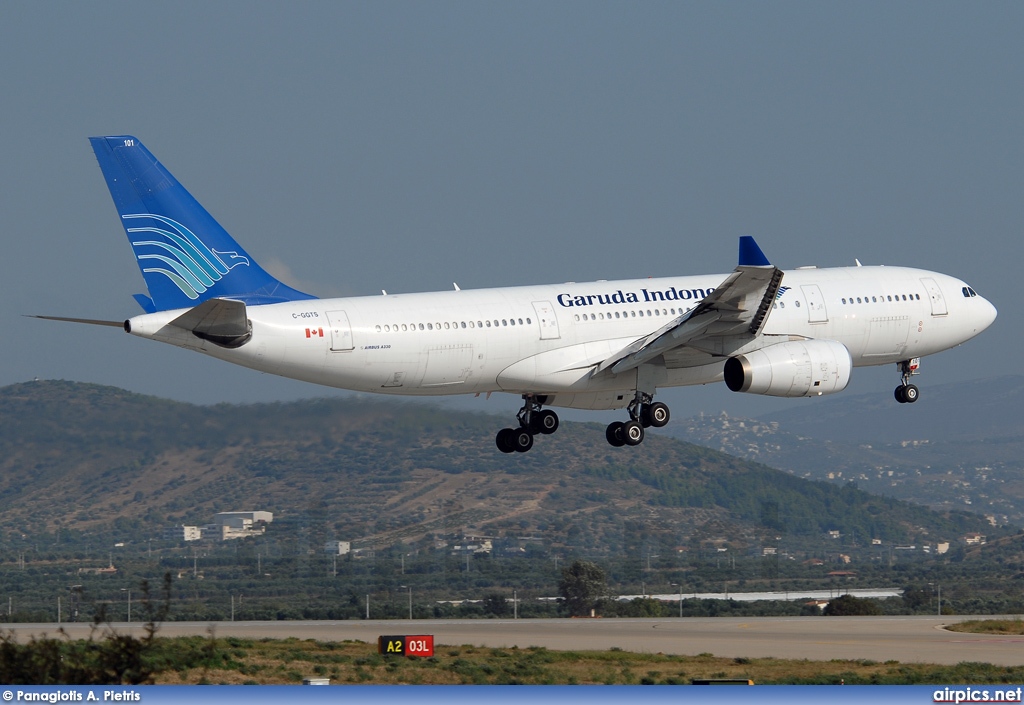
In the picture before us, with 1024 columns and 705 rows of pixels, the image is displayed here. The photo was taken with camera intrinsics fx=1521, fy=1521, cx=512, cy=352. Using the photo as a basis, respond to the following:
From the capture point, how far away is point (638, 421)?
44.1m

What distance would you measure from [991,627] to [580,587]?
16.5 metres

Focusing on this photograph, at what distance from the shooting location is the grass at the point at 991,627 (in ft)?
166

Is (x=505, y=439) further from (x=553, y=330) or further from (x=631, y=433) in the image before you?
(x=553, y=330)

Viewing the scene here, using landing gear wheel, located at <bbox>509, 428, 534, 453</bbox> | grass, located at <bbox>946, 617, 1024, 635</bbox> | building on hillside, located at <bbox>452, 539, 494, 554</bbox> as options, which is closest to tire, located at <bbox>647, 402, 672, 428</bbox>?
landing gear wheel, located at <bbox>509, 428, 534, 453</bbox>

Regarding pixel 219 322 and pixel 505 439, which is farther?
pixel 505 439

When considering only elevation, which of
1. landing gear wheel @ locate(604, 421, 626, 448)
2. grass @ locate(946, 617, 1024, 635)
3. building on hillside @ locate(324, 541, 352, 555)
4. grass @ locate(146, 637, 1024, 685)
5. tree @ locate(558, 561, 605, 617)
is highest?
landing gear wheel @ locate(604, 421, 626, 448)

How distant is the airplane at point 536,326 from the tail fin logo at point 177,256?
4cm

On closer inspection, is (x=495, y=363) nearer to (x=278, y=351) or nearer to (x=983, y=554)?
(x=278, y=351)

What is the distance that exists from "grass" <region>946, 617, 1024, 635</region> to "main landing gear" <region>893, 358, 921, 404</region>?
27.0ft

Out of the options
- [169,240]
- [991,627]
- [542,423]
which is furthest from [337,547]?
[169,240]

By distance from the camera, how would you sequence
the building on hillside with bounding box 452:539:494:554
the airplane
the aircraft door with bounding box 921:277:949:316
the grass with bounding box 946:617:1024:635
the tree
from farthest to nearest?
the building on hillside with bounding box 452:539:494:554 < the tree < the grass with bounding box 946:617:1024:635 < the aircraft door with bounding box 921:277:949:316 < the airplane

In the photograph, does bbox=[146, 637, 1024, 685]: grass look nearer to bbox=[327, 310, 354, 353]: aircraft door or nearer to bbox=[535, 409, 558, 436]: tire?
bbox=[535, 409, 558, 436]: tire

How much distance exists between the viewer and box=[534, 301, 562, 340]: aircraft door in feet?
138

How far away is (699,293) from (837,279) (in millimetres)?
4877
